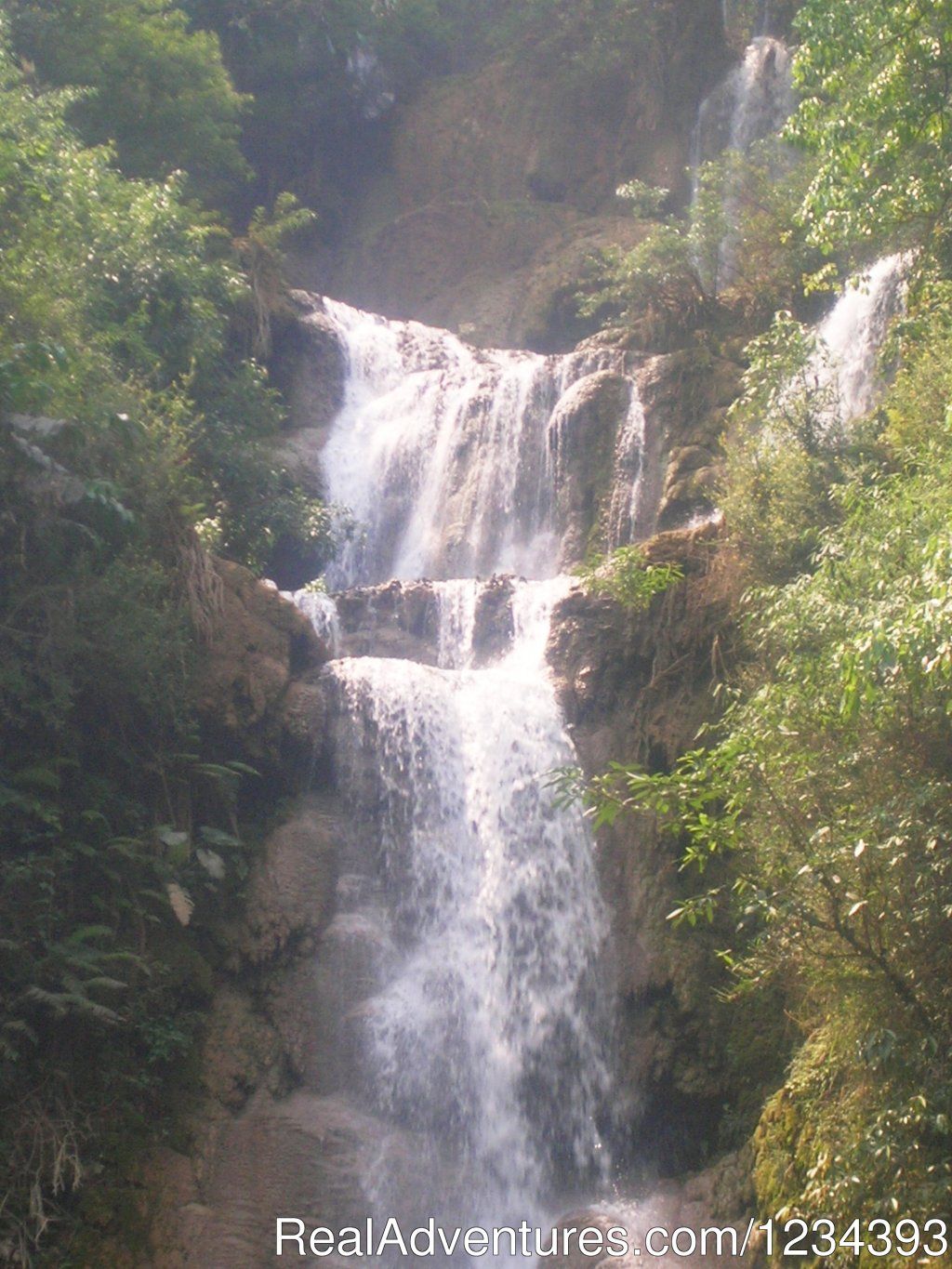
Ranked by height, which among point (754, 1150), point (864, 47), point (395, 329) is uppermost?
point (395, 329)

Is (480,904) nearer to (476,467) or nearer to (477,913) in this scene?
(477,913)

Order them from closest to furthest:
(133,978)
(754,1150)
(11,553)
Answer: (754,1150), (133,978), (11,553)

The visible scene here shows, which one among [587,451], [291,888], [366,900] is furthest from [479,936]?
[587,451]

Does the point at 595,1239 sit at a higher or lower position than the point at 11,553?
lower

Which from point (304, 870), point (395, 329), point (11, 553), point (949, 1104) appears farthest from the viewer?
point (395, 329)

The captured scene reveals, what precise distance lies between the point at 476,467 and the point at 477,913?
8937 mm

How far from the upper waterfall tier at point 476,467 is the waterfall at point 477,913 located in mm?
578

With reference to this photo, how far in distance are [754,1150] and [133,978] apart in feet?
15.8

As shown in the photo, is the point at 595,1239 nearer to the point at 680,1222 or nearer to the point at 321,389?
the point at 680,1222

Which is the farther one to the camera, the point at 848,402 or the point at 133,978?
the point at 848,402

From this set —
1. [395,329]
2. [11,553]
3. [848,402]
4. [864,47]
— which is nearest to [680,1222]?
[11,553]

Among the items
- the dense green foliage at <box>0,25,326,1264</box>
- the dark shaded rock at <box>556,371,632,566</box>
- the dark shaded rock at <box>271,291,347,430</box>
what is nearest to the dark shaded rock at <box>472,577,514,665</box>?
the dark shaded rock at <box>556,371,632,566</box>

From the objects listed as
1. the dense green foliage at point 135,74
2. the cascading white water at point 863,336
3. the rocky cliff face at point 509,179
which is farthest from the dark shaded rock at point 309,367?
the cascading white water at point 863,336

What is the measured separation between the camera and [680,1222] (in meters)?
8.23
